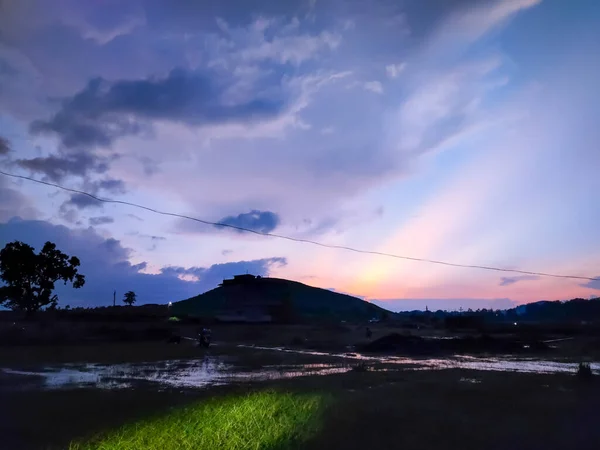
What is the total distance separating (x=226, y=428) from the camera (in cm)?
1180

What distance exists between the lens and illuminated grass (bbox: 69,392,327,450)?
1064cm

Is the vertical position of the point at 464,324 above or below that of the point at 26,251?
below

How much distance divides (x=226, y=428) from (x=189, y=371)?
1614cm

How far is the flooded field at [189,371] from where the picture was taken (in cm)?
2227

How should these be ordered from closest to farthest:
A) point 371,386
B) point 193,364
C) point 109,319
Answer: point 371,386 → point 193,364 → point 109,319

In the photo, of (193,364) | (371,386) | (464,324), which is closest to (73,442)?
(371,386)

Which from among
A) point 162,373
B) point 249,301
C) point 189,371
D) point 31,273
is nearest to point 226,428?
point 162,373

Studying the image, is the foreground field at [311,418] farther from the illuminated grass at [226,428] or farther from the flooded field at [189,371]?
the flooded field at [189,371]

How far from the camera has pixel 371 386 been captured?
20828 millimetres

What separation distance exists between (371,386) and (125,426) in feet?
36.7

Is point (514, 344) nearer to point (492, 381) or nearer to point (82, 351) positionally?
point (492, 381)

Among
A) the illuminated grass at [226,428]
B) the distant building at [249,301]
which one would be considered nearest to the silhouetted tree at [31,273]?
the distant building at [249,301]

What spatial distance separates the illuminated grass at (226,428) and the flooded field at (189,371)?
8224 millimetres

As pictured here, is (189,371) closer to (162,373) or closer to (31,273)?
(162,373)
